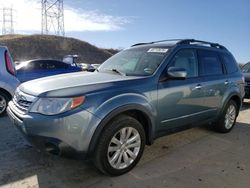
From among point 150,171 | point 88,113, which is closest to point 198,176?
point 150,171

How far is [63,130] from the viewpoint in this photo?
2.82 meters

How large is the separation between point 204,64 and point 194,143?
1.43 metres

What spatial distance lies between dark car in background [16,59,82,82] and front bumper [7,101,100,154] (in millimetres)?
5686

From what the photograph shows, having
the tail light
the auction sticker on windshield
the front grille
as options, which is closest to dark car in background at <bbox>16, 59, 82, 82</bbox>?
the tail light

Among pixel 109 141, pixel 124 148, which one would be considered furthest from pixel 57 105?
pixel 124 148

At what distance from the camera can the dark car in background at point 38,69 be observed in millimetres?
8305

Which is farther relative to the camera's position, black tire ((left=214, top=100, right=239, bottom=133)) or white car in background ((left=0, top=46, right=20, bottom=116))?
white car in background ((left=0, top=46, right=20, bottom=116))

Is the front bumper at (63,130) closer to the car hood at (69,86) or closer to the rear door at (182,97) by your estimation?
the car hood at (69,86)

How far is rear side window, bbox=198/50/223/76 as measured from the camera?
4.54 metres

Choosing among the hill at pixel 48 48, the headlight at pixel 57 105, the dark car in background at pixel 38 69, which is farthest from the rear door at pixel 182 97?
the hill at pixel 48 48

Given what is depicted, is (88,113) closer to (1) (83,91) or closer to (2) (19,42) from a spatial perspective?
(1) (83,91)

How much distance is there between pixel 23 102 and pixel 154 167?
1.96m

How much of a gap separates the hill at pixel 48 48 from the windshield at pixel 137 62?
114 feet

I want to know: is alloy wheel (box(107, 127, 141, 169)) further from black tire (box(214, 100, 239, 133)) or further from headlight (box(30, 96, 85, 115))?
black tire (box(214, 100, 239, 133))
